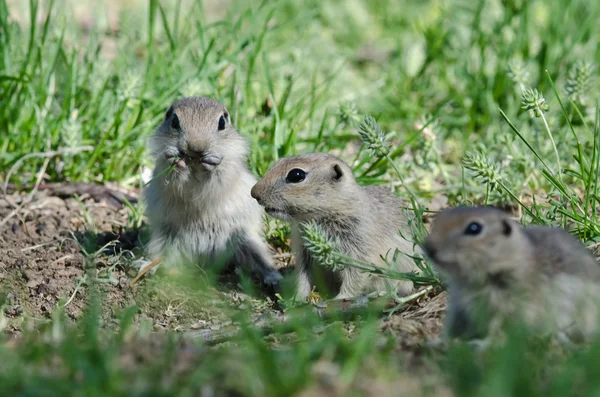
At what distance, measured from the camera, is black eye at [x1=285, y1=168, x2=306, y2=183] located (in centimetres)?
540

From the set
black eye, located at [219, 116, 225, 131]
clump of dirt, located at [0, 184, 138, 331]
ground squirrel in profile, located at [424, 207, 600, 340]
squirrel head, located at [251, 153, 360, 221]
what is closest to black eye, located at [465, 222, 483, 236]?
ground squirrel in profile, located at [424, 207, 600, 340]

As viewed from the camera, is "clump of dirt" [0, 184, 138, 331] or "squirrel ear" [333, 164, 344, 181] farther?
"squirrel ear" [333, 164, 344, 181]

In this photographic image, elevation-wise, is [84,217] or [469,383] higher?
[84,217]

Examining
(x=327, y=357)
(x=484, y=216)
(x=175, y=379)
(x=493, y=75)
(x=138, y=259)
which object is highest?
(x=493, y=75)

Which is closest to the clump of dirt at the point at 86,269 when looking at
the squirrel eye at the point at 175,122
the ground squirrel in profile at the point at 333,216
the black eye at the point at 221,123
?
the ground squirrel in profile at the point at 333,216

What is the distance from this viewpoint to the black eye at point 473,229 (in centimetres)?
370

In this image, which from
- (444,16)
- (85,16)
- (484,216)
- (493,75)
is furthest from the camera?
(85,16)

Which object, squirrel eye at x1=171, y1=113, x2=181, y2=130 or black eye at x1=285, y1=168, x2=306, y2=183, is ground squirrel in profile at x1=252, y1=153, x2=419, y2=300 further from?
squirrel eye at x1=171, y1=113, x2=181, y2=130

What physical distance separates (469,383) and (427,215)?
3.18 m

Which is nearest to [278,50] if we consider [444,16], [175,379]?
[444,16]

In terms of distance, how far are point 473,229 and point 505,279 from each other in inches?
9.9

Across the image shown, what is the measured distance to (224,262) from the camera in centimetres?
610

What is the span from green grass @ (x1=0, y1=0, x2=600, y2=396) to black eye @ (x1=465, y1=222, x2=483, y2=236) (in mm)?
513

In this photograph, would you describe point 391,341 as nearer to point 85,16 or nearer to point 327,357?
point 327,357
